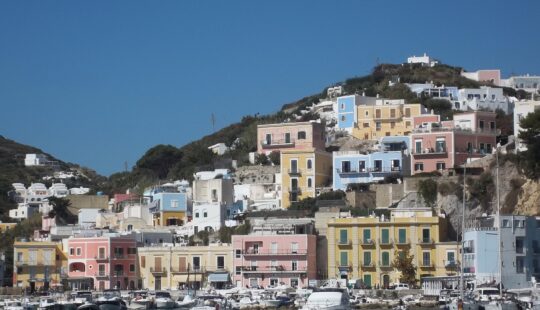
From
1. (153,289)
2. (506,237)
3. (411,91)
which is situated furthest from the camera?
(411,91)

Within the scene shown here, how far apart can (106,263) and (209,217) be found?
843cm

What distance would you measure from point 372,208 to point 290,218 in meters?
5.35

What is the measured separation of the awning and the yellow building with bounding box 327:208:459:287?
269 inches

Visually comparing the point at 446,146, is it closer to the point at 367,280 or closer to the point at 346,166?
the point at 346,166

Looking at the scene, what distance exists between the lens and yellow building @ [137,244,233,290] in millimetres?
78062

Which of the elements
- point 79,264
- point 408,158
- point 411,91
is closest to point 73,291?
point 79,264

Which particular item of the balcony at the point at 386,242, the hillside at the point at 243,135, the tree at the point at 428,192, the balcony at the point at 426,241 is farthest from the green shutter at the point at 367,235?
the hillside at the point at 243,135

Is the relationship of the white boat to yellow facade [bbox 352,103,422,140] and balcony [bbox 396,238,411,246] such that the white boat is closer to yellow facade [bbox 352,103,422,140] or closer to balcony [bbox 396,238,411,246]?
balcony [bbox 396,238,411,246]

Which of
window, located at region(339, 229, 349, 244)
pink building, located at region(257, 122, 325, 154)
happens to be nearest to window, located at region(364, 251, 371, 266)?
window, located at region(339, 229, 349, 244)

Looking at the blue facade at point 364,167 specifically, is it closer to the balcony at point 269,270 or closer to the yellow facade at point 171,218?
the balcony at point 269,270

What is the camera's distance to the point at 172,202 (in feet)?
296

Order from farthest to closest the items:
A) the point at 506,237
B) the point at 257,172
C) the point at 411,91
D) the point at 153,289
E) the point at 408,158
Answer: the point at 411,91 → the point at 257,172 → the point at 408,158 → the point at 153,289 → the point at 506,237

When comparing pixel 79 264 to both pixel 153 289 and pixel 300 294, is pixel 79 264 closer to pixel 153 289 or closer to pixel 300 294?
pixel 153 289

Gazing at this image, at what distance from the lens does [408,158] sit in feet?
279
